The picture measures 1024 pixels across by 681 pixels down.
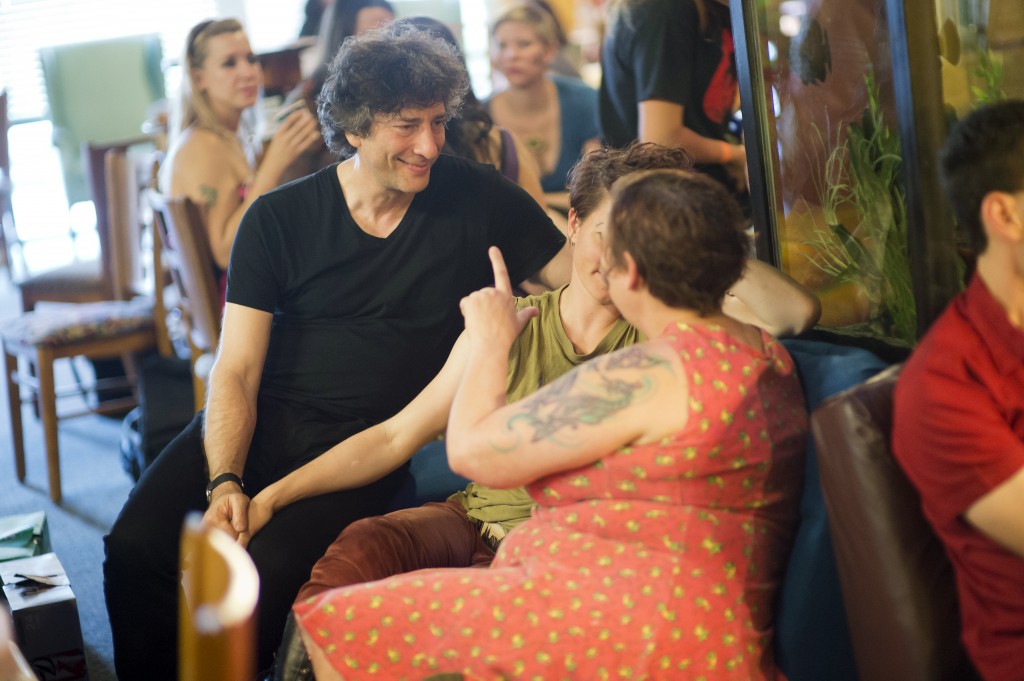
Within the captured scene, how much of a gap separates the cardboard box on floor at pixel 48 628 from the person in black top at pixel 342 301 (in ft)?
0.47

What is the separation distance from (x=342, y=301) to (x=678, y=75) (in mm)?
1067

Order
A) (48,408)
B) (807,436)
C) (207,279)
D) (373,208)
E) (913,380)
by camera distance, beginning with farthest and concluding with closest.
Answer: (48,408), (207,279), (373,208), (807,436), (913,380)

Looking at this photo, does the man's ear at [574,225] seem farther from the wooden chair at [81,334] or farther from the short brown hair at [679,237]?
the wooden chair at [81,334]

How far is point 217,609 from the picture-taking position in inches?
23.9

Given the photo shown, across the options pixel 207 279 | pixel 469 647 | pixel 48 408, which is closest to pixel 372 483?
pixel 469 647

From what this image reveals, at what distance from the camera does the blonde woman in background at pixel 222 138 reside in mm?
3209

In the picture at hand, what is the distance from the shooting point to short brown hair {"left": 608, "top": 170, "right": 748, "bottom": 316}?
1397 millimetres

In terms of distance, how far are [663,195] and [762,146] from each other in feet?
2.35

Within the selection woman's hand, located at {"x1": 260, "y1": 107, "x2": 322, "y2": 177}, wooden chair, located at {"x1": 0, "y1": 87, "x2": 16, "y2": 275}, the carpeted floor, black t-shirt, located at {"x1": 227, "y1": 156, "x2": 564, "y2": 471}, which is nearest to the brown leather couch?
black t-shirt, located at {"x1": 227, "y1": 156, "x2": 564, "y2": 471}

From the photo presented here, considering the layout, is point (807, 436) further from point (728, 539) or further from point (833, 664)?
point (833, 664)

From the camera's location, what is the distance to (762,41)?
2.00 m

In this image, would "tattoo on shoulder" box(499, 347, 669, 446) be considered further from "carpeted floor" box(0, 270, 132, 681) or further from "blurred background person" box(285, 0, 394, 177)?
"blurred background person" box(285, 0, 394, 177)

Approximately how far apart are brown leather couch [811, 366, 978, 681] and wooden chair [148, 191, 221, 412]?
2.31 m

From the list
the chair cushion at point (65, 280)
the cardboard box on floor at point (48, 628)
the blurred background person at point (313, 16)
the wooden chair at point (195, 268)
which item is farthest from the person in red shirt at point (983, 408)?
the blurred background person at point (313, 16)
